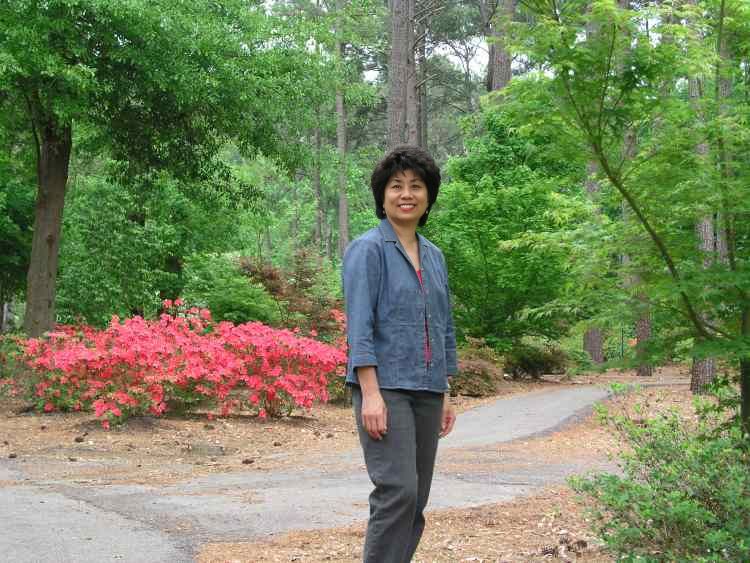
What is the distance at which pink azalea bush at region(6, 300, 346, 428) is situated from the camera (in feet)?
34.2

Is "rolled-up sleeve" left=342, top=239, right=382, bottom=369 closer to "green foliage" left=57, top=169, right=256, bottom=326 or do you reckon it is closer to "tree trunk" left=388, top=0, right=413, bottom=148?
"green foliage" left=57, top=169, right=256, bottom=326

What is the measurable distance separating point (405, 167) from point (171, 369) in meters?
7.58

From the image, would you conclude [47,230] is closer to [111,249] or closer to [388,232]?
[111,249]

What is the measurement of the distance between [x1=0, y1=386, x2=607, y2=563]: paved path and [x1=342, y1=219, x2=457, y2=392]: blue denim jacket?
1959mm

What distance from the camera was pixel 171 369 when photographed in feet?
34.6

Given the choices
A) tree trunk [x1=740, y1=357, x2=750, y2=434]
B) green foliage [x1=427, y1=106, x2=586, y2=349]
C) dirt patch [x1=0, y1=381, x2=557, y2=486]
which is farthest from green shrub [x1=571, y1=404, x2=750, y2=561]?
green foliage [x1=427, y1=106, x2=586, y2=349]

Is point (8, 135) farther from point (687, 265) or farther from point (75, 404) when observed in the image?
point (687, 265)

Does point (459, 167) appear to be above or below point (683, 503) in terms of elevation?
above

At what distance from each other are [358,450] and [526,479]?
262cm

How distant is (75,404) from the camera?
1167cm

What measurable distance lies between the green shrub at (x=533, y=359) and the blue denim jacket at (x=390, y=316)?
1491 centimetres

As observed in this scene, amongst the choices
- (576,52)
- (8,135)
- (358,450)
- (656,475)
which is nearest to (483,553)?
(656,475)

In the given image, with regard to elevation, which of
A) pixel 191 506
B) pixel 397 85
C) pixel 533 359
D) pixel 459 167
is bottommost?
pixel 191 506

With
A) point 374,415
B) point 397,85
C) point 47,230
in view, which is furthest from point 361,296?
point 397,85
